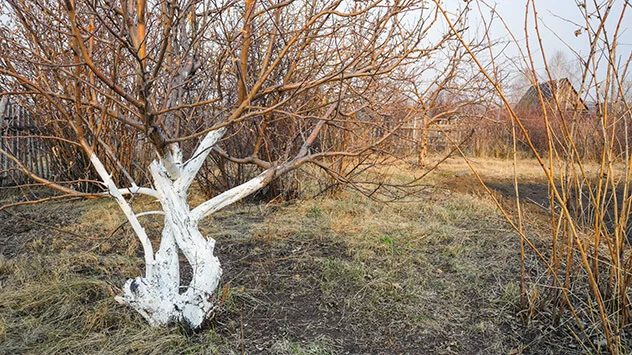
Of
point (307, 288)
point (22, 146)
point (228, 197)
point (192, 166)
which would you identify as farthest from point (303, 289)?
point (22, 146)

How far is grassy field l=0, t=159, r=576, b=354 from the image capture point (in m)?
2.15

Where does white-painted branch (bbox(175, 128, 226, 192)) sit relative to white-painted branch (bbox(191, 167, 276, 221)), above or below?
above

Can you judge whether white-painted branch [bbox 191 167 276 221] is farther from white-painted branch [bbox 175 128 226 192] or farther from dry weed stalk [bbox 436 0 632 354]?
dry weed stalk [bbox 436 0 632 354]

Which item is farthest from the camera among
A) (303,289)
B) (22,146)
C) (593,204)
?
(22,146)

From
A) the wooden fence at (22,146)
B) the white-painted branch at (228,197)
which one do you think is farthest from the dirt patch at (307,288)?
the wooden fence at (22,146)

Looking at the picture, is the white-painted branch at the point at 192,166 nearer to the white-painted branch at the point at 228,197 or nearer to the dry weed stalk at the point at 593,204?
the white-painted branch at the point at 228,197

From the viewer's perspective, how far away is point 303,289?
108 inches

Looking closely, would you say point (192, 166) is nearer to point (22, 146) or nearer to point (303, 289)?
point (303, 289)

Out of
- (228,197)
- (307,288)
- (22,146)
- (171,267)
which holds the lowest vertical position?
(307,288)

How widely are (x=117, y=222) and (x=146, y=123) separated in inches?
117

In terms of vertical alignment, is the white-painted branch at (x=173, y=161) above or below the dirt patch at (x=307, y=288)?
above

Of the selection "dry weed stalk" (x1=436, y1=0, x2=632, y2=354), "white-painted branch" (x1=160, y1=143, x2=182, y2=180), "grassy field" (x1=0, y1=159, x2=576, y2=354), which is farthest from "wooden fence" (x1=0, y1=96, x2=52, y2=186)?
"dry weed stalk" (x1=436, y1=0, x2=632, y2=354)

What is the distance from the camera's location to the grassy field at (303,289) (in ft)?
7.04

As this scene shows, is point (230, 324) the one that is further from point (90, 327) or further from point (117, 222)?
point (117, 222)
